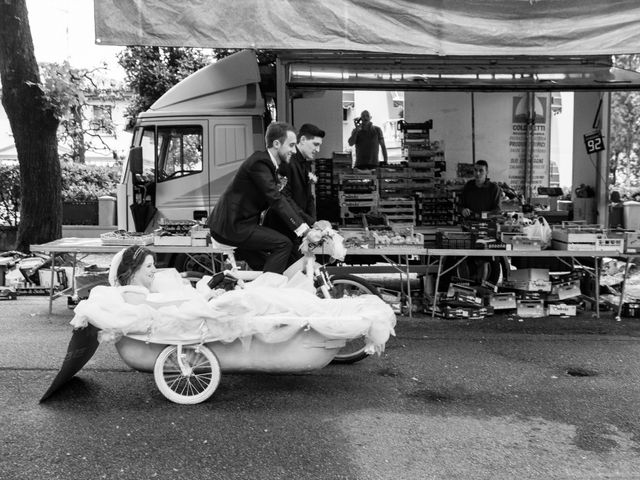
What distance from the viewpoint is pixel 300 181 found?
6273 millimetres

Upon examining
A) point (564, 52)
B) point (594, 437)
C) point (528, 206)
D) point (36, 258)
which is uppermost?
point (564, 52)

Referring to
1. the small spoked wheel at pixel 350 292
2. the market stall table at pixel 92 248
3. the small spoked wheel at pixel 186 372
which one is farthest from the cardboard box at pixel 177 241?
the small spoked wheel at pixel 186 372

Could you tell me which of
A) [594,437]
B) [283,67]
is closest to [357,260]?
[283,67]

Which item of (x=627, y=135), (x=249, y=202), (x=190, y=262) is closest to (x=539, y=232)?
(x=249, y=202)

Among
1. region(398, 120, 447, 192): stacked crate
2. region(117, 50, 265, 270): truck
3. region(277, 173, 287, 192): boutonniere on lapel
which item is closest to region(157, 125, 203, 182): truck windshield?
region(117, 50, 265, 270): truck

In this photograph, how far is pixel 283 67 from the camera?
8.25m

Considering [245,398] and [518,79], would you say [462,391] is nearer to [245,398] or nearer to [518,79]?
[245,398]

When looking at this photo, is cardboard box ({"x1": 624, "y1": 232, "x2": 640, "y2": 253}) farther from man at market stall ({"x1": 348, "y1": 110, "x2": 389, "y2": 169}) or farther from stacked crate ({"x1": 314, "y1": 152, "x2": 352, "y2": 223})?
stacked crate ({"x1": 314, "y1": 152, "x2": 352, "y2": 223})

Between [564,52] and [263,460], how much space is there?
502cm

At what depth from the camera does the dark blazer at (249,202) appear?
18.1 ft

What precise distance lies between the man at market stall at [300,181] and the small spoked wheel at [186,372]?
1.54m

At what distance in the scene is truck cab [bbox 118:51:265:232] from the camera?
929 cm

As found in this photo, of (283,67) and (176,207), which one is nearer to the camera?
(283,67)

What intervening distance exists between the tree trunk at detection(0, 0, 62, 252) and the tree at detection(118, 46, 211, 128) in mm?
5847
